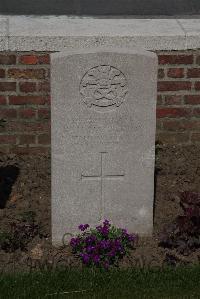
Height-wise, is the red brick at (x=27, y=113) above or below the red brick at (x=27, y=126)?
above

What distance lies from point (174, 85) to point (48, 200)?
1418 mm

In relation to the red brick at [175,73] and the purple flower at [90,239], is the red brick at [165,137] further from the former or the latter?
the purple flower at [90,239]

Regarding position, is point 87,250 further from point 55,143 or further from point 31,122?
point 31,122

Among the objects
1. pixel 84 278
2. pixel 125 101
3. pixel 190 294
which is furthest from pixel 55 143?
pixel 190 294

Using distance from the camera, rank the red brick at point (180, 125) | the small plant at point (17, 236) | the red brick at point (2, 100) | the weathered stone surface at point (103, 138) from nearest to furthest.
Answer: the weathered stone surface at point (103, 138), the small plant at point (17, 236), the red brick at point (2, 100), the red brick at point (180, 125)

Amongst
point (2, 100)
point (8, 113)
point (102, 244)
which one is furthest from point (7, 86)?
point (102, 244)

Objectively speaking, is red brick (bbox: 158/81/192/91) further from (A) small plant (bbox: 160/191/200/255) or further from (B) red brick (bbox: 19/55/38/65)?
(A) small plant (bbox: 160/191/200/255)

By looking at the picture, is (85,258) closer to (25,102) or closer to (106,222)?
(106,222)

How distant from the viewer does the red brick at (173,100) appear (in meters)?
6.60

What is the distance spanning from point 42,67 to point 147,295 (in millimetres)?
2217

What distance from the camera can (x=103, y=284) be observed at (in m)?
5.02

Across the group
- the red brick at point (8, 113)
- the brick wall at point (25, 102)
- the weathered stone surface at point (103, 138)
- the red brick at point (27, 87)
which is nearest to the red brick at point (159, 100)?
the brick wall at point (25, 102)

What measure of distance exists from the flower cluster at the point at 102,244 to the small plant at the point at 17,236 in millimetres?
312

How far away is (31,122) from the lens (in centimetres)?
658
